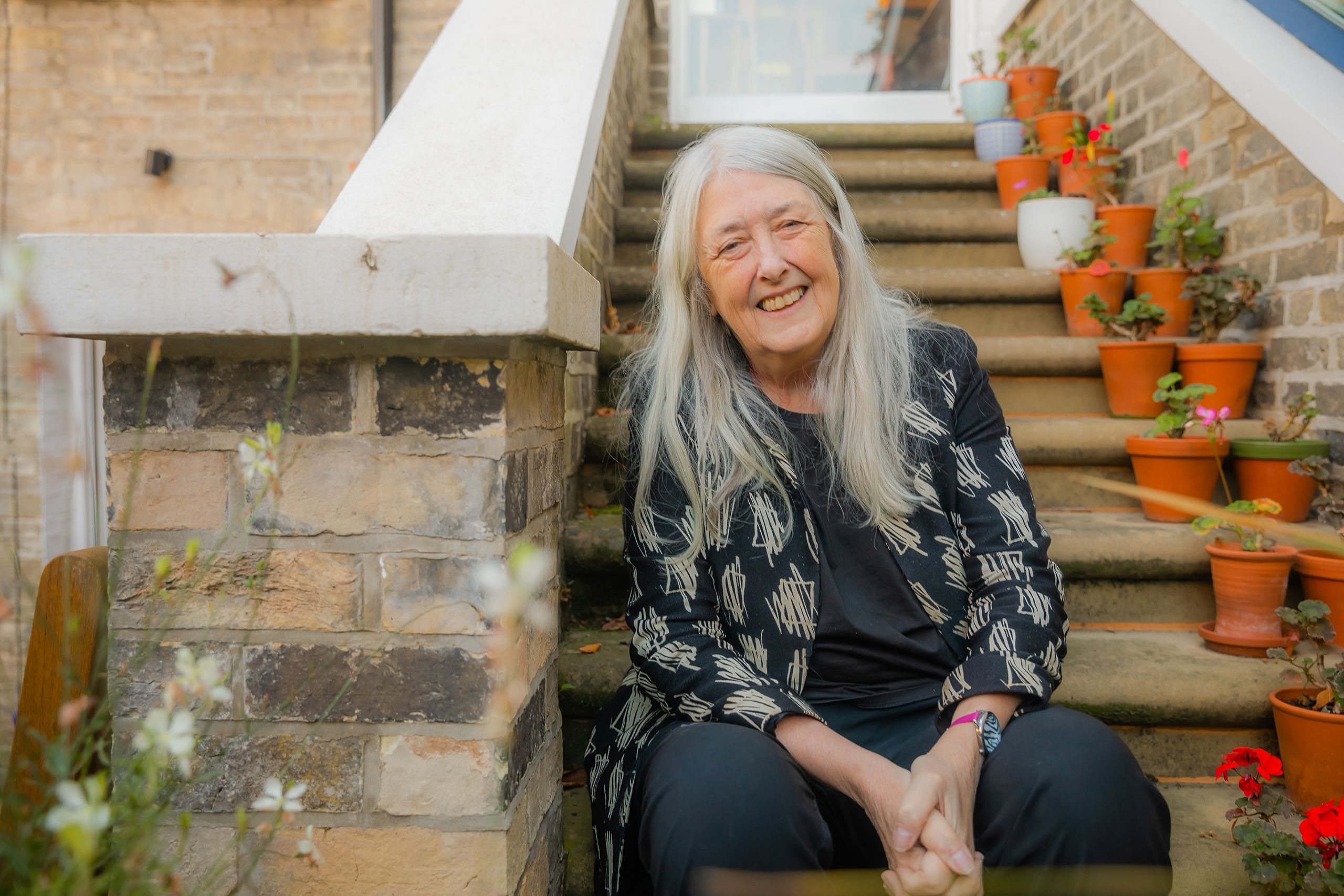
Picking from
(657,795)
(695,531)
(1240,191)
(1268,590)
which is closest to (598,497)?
(695,531)

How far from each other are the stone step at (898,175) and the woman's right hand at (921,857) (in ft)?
9.37

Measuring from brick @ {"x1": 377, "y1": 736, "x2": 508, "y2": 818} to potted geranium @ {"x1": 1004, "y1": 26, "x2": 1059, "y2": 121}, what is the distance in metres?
3.93

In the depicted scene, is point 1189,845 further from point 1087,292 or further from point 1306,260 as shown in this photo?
point 1087,292

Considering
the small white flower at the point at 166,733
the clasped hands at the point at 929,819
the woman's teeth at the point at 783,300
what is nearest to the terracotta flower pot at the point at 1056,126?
the woman's teeth at the point at 783,300

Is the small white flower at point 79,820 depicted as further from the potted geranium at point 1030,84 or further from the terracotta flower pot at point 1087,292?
the potted geranium at point 1030,84

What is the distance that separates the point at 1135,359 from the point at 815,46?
3278mm

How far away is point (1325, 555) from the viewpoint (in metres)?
1.96

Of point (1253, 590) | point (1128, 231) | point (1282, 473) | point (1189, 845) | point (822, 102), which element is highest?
point (822, 102)

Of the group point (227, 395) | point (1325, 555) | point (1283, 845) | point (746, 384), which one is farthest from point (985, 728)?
point (1325, 555)

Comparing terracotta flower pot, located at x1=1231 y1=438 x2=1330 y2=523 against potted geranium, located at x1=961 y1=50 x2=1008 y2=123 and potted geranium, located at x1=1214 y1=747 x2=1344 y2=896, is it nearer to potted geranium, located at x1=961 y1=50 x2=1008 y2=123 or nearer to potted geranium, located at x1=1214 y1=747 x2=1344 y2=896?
potted geranium, located at x1=1214 y1=747 x2=1344 y2=896

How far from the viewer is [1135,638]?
1976 mm

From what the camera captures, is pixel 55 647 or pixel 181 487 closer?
pixel 181 487

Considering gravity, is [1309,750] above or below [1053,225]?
below

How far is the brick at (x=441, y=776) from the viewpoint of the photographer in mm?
1112
